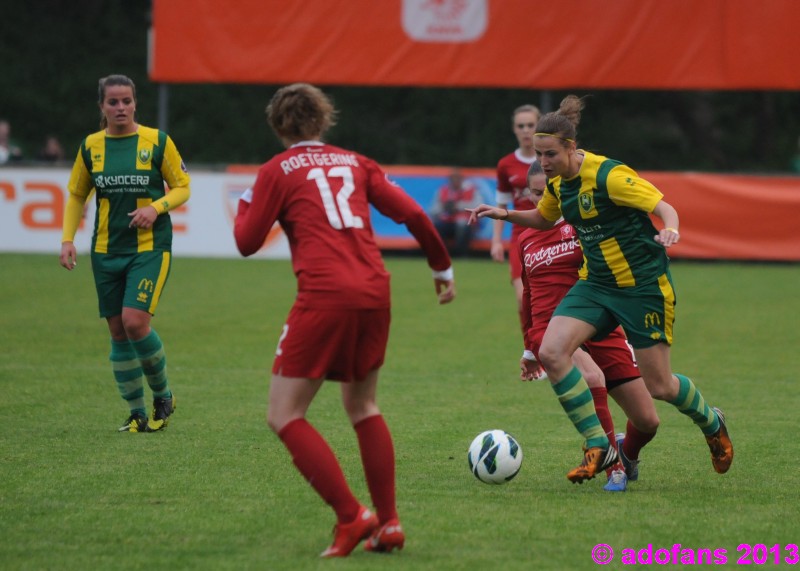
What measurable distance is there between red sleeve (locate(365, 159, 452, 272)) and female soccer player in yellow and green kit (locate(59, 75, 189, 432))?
275cm

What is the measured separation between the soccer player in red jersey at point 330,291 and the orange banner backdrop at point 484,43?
16318 mm

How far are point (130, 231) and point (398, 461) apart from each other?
85.4 inches

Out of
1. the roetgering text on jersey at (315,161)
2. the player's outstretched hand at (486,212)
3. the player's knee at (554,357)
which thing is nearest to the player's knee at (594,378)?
the player's knee at (554,357)

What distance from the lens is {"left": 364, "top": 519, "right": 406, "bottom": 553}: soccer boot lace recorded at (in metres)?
4.80

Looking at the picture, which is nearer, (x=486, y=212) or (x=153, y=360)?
(x=486, y=212)

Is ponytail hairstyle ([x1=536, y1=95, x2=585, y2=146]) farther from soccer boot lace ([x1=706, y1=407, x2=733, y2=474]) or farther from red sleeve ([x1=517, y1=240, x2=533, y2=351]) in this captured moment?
soccer boot lace ([x1=706, y1=407, x2=733, y2=474])

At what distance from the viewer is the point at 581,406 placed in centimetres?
606

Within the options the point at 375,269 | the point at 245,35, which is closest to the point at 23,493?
the point at 375,269

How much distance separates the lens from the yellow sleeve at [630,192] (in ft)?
19.1

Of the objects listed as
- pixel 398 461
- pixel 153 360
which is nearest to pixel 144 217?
pixel 153 360

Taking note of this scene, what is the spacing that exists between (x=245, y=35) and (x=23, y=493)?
1630 cm

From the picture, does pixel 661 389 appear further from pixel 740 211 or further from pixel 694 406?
pixel 740 211

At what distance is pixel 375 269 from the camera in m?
4.88

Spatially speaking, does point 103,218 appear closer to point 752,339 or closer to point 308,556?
point 308,556
